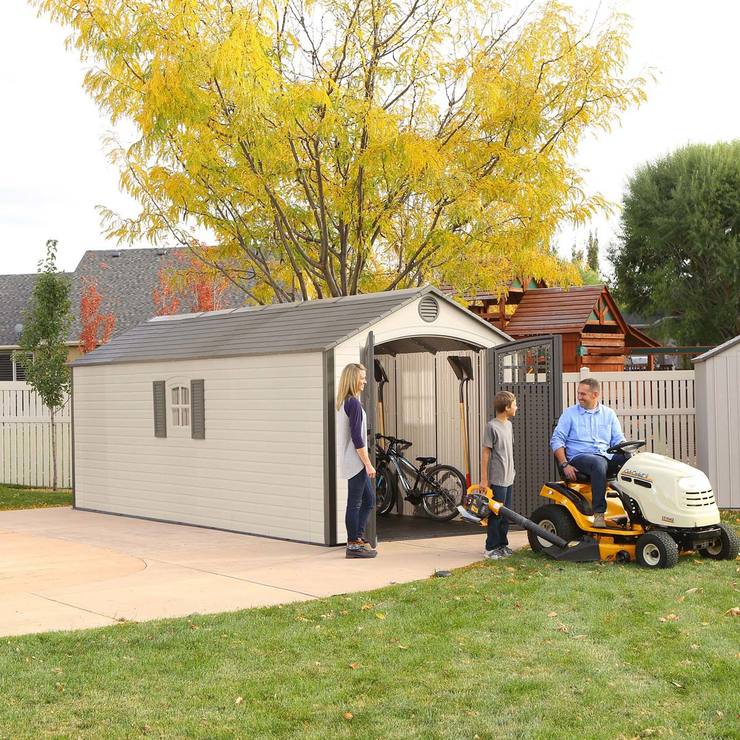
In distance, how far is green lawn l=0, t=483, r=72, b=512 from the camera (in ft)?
55.3

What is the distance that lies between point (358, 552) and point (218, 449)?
125 inches

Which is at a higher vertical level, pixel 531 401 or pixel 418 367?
pixel 418 367

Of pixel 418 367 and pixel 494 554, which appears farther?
pixel 418 367

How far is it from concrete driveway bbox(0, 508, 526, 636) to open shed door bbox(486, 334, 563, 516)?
22.6 inches

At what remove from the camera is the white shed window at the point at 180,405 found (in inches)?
540

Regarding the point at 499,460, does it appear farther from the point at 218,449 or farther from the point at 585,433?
the point at 218,449

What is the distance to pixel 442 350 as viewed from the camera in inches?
561

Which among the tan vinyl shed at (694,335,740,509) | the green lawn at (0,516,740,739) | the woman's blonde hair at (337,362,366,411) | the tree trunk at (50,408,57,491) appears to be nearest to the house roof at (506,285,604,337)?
the tree trunk at (50,408,57,491)

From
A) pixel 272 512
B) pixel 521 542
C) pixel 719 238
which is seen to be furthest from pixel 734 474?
pixel 719 238

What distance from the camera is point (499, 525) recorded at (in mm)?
10094

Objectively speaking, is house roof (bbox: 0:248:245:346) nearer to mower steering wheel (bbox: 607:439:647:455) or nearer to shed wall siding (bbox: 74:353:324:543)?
shed wall siding (bbox: 74:353:324:543)

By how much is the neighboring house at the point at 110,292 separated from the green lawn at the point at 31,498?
38.1 ft

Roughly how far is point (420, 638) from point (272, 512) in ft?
18.0

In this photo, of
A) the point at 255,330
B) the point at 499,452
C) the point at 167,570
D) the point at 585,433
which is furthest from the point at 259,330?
the point at 585,433
